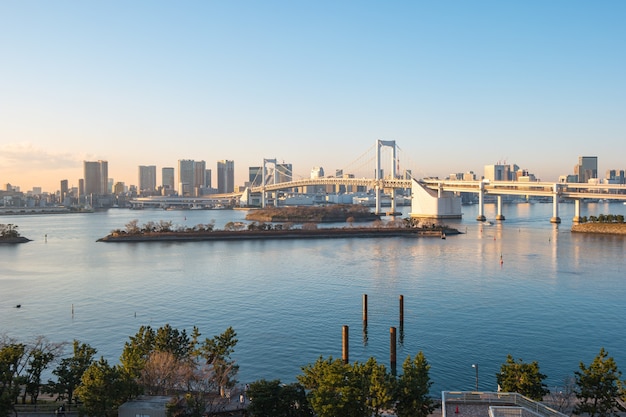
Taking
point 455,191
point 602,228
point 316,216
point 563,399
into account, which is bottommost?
point 563,399

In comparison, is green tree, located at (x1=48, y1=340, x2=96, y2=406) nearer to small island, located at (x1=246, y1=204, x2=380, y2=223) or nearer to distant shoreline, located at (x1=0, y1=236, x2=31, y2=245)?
distant shoreline, located at (x1=0, y1=236, x2=31, y2=245)

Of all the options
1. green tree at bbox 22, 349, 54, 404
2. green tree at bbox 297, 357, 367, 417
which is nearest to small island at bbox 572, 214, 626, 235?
green tree at bbox 297, 357, 367, 417

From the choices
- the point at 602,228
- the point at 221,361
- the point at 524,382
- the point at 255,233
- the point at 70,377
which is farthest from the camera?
the point at 255,233

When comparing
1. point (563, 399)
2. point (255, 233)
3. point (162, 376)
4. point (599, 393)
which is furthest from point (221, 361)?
point (255, 233)

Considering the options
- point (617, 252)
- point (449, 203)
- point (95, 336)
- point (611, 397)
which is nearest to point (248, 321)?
point (95, 336)

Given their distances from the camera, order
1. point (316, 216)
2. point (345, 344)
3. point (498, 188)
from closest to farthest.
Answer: point (345, 344) < point (316, 216) < point (498, 188)

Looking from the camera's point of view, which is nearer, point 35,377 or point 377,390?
point 377,390

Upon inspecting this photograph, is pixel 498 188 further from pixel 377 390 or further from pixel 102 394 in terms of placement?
pixel 102 394
